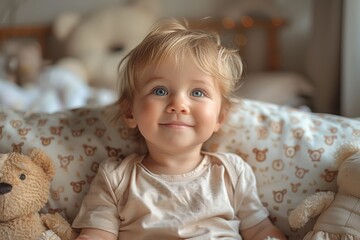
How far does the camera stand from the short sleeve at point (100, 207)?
1.12m

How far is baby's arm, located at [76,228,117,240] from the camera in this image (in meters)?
1.10

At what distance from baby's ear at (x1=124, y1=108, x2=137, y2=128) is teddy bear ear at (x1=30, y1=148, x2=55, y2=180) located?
201 mm

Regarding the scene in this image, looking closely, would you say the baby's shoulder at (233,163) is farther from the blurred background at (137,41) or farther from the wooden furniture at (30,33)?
the wooden furniture at (30,33)

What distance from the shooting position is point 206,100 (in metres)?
1.14

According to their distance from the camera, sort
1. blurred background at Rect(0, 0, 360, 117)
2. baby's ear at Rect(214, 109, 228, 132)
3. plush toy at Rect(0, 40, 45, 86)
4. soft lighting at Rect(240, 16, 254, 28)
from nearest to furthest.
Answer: baby's ear at Rect(214, 109, 228, 132) < blurred background at Rect(0, 0, 360, 117) < plush toy at Rect(0, 40, 45, 86) < soft lighting at Rect(240, 16, 254, 28)

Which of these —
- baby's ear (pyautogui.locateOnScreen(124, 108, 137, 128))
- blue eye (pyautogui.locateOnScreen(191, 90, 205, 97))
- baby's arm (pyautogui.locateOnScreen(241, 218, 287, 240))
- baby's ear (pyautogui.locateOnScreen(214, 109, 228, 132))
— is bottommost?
baby's arm (pyautogui.locateOnScreen(241, 218, 287, 240))

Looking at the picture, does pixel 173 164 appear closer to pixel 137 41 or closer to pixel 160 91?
pixel 160 91

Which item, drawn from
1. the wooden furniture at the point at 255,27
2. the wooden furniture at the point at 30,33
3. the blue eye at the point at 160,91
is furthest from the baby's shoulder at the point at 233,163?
the wooden furniture at the point at 30,33

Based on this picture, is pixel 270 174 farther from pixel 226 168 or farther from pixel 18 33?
pixel 18 33

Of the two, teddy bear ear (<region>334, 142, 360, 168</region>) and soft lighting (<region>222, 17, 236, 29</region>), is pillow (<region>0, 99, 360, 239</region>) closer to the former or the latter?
teddy bear ear (<region>334, 142, 360, 168</region>)

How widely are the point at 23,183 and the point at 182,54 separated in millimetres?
442

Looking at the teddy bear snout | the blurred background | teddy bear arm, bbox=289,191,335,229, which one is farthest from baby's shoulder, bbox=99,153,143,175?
the blurred background

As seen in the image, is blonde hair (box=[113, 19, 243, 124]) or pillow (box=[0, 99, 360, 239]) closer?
blonde hair (box=[113, 19, 243, 124])

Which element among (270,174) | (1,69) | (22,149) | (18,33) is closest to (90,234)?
(22,149)
